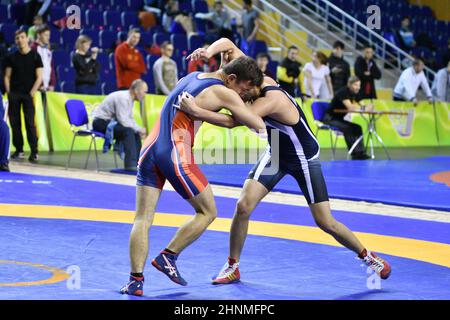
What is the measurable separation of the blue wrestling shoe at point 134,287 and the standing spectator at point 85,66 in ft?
28.3

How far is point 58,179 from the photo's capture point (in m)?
10.8

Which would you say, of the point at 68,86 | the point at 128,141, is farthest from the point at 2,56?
the point at 128,141

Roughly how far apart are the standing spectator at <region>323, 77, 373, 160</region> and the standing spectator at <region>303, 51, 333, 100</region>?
1.37m

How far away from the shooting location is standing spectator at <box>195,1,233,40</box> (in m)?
17.0

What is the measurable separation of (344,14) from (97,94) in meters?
6.49

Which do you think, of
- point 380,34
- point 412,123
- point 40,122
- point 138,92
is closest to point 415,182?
point 138,92

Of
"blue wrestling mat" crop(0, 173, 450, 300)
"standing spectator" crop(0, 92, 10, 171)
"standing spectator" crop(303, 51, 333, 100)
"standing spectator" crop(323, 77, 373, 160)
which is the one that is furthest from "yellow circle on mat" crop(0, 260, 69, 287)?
"standing spectator" crop(303, 51, 333, 100)

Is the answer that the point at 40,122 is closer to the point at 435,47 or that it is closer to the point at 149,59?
the point at 149,59

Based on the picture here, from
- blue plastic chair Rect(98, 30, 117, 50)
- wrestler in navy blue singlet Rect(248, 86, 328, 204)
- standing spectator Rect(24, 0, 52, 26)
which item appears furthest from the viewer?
blue plastic chair Rect(98, 30, 117, 50)

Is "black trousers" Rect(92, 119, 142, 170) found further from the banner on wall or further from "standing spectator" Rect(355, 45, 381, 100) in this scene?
"standing spectator" Rect(355, 45, 381, 100)

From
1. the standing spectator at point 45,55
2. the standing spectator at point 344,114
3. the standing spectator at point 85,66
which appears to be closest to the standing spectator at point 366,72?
the standing spectator at point 344,114

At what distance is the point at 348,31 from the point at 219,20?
4555 mm

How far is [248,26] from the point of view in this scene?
A: 690 inches
